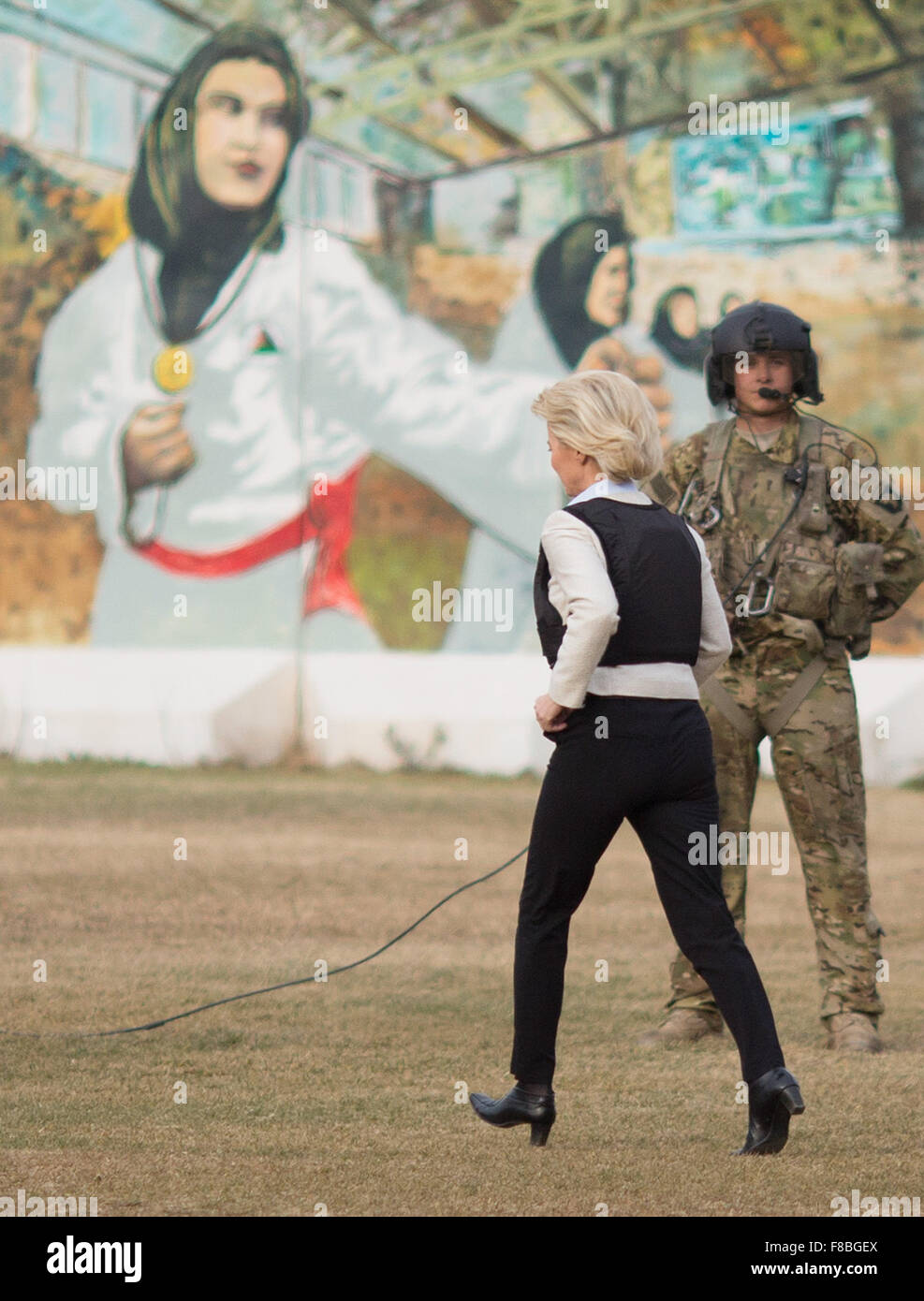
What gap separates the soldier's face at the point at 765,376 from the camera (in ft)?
20.1

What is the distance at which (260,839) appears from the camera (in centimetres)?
1188

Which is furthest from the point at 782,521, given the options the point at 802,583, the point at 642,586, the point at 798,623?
the point at 642,586

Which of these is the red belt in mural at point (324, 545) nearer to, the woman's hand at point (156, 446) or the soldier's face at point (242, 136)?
the woman's hand at point (156, 446)

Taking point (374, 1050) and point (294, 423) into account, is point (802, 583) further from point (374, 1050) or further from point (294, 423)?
point (294, 423)

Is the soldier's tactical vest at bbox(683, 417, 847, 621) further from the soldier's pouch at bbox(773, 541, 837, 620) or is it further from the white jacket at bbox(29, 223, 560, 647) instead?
the white jacket at bbox(29, 223, 560, 647)

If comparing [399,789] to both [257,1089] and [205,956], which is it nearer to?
[205,956]

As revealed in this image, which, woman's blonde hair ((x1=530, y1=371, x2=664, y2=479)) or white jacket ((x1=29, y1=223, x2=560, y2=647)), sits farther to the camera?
white jacket ((x1=29, y1=223, x2=560, y2=647))

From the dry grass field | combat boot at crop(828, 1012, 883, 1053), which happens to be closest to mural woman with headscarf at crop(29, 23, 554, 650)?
the dry grass field

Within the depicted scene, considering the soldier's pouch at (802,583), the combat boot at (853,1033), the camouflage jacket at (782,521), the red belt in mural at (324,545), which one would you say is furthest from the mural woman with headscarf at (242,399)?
the combat boot at (853,1033)

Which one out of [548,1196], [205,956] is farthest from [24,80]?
[548,1196]

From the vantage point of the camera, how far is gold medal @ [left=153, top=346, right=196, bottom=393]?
17469 mm

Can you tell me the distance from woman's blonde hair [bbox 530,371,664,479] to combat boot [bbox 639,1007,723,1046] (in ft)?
7.69

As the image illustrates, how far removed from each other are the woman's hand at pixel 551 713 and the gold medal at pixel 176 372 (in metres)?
13.6

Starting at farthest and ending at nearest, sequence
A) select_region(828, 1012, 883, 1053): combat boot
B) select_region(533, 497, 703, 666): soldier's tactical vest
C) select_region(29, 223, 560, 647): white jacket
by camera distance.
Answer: select_region(29, 223, 560, 647): white jacket, select_region(828, 1012, 883, 1053): combat boot, select_region(533, 497, 703, 666): soldier's tactical vest
